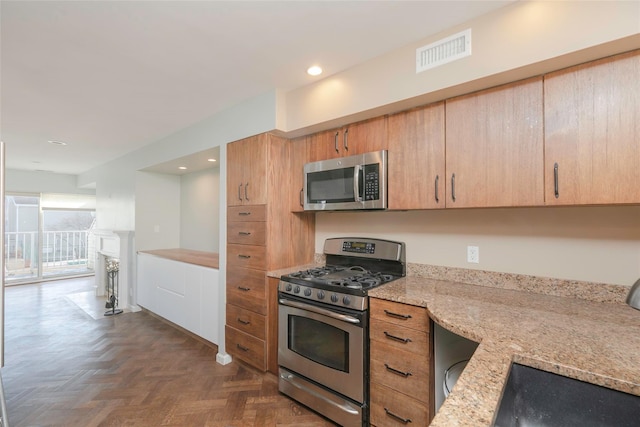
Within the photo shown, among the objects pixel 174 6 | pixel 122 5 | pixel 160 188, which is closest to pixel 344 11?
pixel 174 6

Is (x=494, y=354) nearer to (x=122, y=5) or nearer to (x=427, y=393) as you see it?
(x=427, y=393)

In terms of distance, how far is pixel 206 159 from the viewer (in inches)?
146

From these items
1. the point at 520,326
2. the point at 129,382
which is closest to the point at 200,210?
the point at 129,382

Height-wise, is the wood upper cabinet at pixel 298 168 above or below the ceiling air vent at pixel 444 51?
below

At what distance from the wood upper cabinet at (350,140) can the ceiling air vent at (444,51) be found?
0.44 m

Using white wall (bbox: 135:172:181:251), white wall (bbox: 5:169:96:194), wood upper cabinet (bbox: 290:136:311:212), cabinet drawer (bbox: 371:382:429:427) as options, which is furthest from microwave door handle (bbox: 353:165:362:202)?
white wall (bbox: 5:169:96:194)

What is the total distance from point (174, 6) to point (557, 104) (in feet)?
6.57

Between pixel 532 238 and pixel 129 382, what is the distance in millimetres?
3292

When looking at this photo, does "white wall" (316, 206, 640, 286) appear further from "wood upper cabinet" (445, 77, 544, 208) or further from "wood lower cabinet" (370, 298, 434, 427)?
"wood lower cabinet" (370, 298, 434, 427)

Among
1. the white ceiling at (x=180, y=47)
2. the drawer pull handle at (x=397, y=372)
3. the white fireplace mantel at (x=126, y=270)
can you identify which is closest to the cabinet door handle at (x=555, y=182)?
the white ceiling at (x=180, y=47)

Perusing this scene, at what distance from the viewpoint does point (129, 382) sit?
100 inches

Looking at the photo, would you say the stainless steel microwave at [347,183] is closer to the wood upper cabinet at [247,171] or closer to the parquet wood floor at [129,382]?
the wood upper cabinet at [247,171]

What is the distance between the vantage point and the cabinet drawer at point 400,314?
1.62 m

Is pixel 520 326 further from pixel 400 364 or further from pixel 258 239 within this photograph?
pixel 258 239
